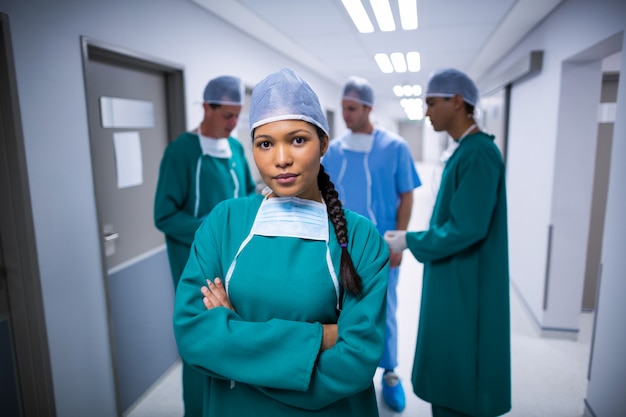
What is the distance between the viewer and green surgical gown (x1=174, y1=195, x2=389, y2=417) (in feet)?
2.86

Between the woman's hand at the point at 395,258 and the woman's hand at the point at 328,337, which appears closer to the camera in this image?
the woman's hand at the point at 328,337

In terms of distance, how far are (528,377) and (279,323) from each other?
7.38 ft

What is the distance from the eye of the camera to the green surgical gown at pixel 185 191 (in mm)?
1814

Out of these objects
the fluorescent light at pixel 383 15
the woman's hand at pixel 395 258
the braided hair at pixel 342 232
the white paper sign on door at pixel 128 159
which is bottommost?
the woman's hand at pixel 395 258

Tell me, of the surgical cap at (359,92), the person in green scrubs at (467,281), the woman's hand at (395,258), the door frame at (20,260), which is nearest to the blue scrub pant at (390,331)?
the woman's hand at (395,258)

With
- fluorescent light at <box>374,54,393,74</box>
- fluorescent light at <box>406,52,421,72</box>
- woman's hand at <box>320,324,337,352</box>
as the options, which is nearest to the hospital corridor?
woman's hand at <box>320,324,337,352</box>

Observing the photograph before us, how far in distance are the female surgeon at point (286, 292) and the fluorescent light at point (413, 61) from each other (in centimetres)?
338

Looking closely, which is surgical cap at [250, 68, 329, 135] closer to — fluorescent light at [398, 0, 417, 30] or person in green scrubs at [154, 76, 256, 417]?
person in green scrubs at [154, 76, 256, 417]

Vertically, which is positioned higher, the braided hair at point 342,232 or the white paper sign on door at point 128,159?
the white paper sign on door at point 128,159

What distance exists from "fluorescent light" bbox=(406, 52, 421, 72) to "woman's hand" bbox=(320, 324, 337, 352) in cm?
361

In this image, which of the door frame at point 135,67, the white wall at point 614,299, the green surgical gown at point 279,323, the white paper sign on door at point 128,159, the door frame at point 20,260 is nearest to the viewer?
the green surgical gown at point 279,323

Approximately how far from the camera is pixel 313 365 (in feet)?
2.85

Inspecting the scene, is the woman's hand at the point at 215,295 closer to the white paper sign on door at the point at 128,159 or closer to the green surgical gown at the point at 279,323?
the green surgical gown at the point at 279,323

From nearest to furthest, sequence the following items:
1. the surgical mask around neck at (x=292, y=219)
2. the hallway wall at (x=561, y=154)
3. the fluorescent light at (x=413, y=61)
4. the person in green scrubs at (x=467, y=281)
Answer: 1. the surgical mask around neck at (x=292, y=219)
2. the person in green scrubs at (x=467, y=281)
3. the hallway wall at (x=561, y=154)
4. the fluorescent light at (x=413, y=61)
